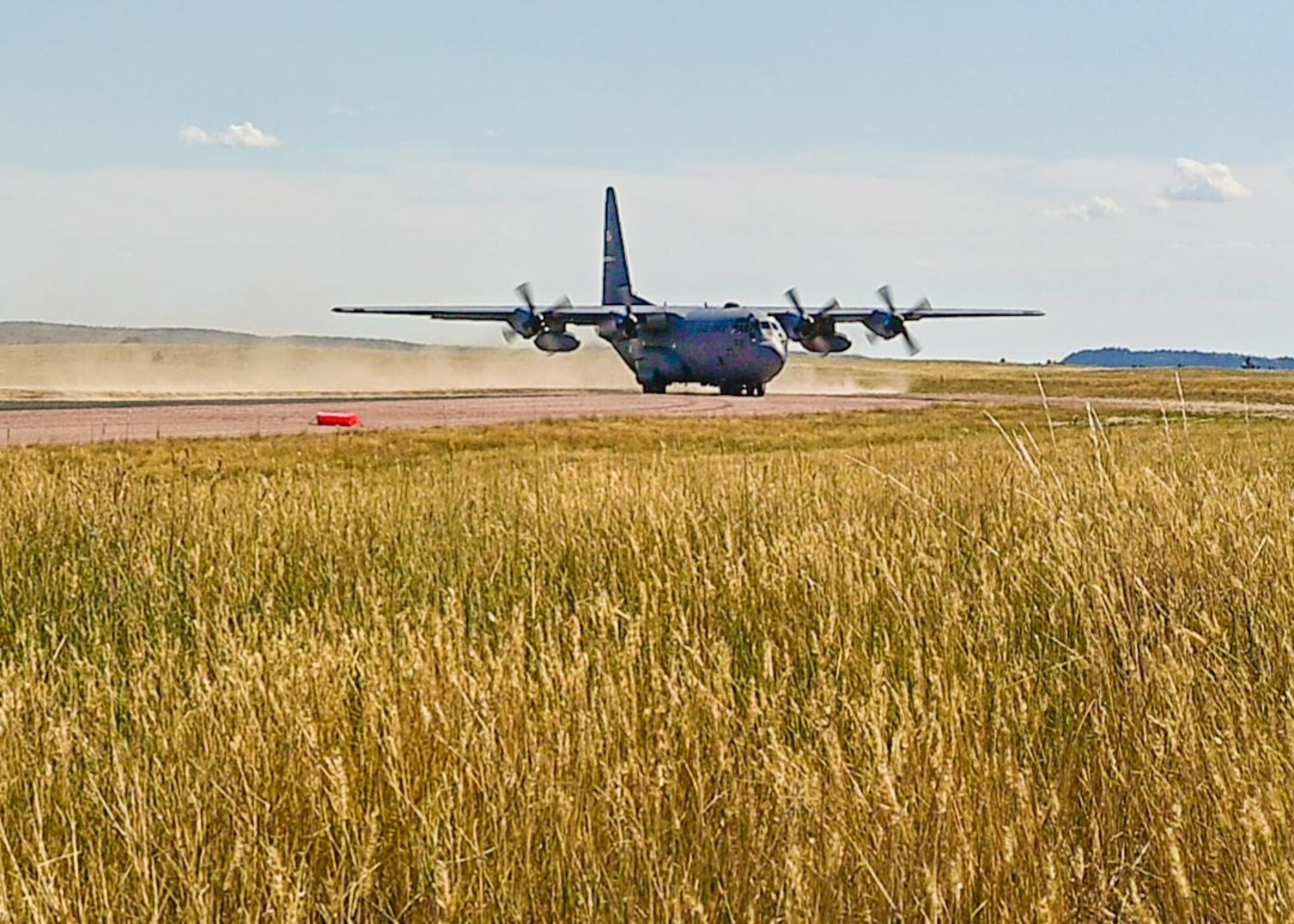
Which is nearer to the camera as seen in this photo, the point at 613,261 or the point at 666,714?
the point at 666,714

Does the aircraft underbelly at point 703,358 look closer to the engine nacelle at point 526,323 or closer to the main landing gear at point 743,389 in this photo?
the main landing gear at point 743,389

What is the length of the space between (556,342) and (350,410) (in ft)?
50.5

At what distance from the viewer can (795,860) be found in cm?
327

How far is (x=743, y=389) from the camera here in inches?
1858

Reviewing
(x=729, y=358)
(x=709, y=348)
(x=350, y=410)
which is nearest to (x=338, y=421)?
(x=350, y=410)

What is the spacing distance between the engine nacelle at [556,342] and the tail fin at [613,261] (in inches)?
439

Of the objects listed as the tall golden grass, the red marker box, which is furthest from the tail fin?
the tall golden grass

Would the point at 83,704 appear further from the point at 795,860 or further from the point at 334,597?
the point at 795,860

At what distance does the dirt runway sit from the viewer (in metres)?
25.4

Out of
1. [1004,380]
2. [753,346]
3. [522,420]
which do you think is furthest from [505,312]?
[1004,380]

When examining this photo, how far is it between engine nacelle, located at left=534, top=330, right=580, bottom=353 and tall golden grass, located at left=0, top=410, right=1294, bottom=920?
39.8 metres

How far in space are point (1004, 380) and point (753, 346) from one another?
40.5 meters

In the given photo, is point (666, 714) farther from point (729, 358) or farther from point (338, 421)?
point (729, 358)

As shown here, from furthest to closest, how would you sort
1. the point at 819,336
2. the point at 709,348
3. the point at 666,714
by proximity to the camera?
the point at 819,336 → the point at 709,348 → the point at 666,714
